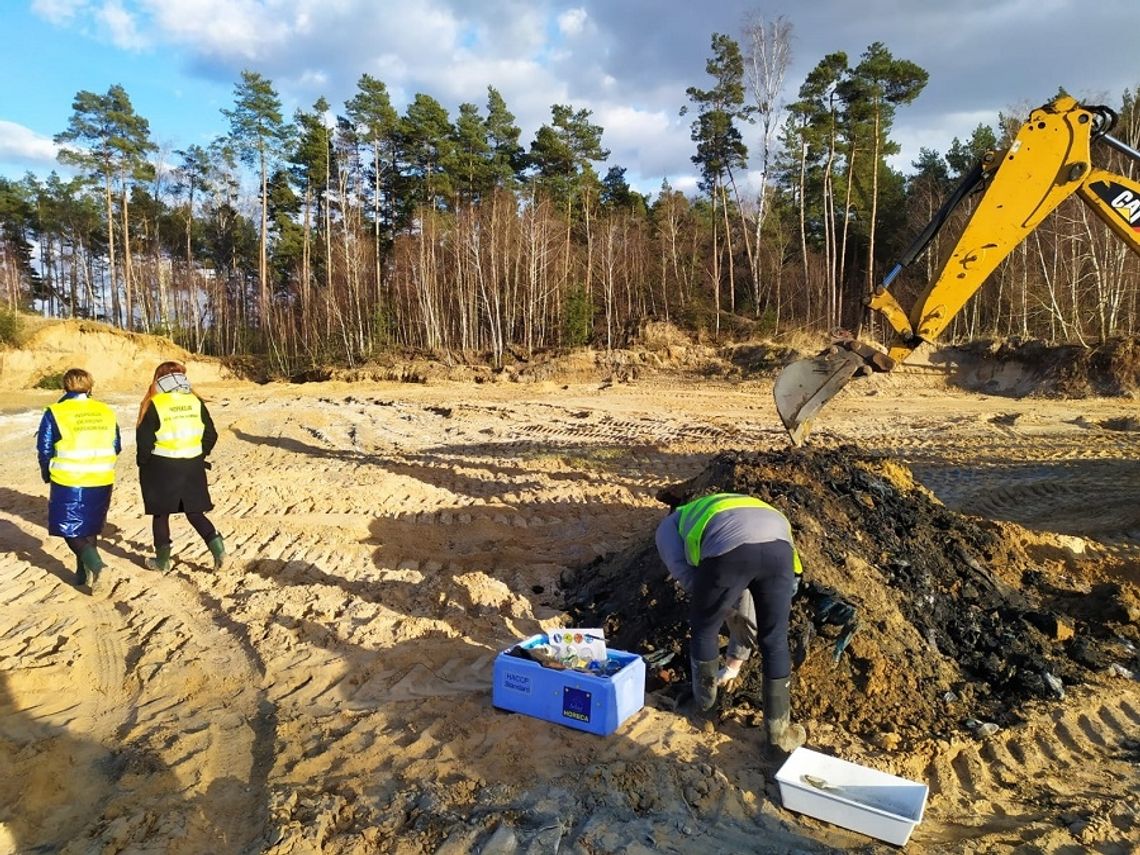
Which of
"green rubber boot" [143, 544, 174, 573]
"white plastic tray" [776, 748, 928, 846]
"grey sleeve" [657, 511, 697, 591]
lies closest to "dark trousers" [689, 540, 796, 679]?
"grey sleeve" [657, 511, 697, 591]

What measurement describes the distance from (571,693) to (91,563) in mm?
4129

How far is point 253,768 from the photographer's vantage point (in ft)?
11.6

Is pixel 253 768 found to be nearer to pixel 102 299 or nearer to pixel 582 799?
pixel 582 799

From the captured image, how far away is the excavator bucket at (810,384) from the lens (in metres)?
7.18

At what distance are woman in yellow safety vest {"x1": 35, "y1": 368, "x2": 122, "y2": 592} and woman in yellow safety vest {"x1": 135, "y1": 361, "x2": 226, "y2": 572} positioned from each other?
0.86ft

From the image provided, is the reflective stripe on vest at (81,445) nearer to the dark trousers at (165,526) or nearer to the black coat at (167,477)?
the black coat at (167,477)

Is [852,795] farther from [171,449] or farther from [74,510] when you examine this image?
[74,510]

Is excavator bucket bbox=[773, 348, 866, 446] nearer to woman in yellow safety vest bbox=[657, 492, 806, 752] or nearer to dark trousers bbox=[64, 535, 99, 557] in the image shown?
woman in yellow safety vest bbox=[657, 492, 806, 752]

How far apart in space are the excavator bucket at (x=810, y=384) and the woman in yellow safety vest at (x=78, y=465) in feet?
19.2

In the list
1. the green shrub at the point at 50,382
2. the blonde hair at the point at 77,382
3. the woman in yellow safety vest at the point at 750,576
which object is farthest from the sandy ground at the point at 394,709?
the green shrub at the point at 50,382

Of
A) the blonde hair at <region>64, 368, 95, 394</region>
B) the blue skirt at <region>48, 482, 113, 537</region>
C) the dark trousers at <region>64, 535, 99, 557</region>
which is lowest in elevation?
the dark trousers at <region>64, 535, 99, 557</region>

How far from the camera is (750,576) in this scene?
11.8 ft

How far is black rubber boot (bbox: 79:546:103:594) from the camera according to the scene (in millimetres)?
5727

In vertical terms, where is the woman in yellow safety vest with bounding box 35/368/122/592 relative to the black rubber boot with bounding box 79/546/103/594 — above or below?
above
